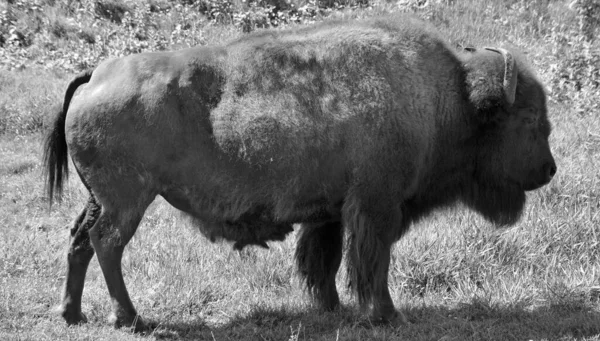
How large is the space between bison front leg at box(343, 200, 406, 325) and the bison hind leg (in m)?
0.41

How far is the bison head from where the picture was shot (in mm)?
5820

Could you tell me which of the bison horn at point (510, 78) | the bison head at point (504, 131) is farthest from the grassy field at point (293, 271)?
the bison horn at point (510, 78)

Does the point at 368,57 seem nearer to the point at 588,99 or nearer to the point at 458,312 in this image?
the point at 458,312

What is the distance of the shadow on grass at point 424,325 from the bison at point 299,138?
8.1 inches

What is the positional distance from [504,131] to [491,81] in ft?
1.26

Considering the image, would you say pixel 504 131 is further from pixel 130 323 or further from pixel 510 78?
pixel 130 323

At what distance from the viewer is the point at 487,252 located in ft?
22.4

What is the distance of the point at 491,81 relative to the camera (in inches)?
229

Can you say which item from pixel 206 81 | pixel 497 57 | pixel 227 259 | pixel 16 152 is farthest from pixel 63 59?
pixel 497 57

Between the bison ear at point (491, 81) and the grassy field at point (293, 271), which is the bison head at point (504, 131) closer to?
the bison ear at point (491, 81)

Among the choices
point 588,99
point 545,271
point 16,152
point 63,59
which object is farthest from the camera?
point 63,59

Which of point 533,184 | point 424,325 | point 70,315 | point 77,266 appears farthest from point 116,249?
point 533,184

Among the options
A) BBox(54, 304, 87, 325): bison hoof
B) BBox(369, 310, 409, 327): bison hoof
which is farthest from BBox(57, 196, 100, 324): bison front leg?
BBox(369, 310, 409, 327): bison hoof

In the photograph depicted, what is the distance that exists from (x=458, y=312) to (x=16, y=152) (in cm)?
555
